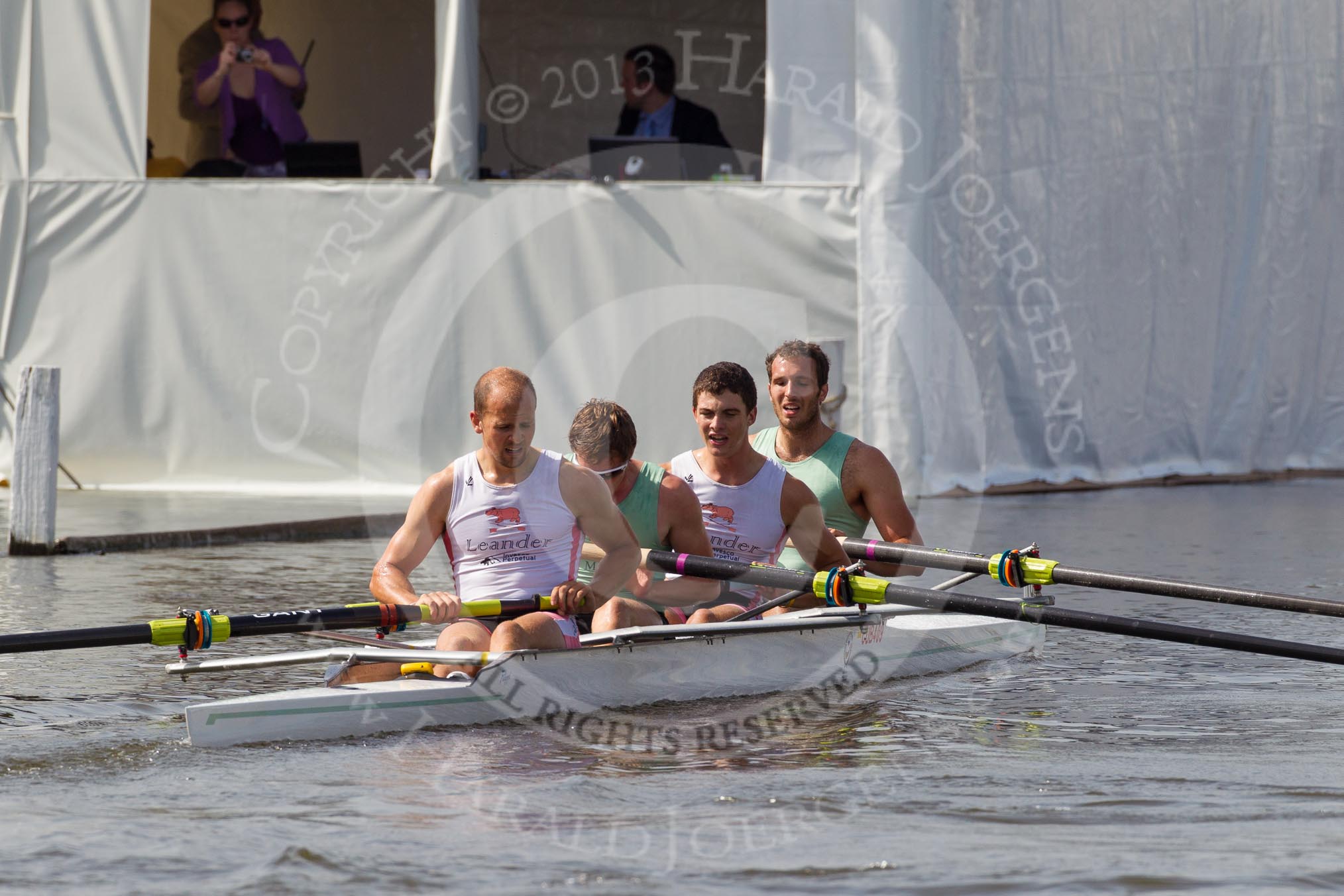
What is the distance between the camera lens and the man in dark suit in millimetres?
13766

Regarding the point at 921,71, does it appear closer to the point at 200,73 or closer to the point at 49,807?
the point at 200,73

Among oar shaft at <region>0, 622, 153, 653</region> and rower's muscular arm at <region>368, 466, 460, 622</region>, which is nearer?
oar shaft at <region>0, 622, 153, 653</region>

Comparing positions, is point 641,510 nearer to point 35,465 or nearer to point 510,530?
point 510,530

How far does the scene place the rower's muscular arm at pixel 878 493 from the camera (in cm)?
729

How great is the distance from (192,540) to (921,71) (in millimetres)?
5883

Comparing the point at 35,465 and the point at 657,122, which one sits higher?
the point at 657,122

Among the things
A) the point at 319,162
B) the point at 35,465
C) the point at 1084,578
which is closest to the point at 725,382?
the point at 1084,578

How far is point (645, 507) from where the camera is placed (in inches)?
271

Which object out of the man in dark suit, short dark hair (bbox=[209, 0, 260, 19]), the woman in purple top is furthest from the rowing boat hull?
short dark hair (bbox=[209, 0, 260, 19])

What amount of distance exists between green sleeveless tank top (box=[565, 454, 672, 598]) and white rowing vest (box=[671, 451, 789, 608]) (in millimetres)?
154

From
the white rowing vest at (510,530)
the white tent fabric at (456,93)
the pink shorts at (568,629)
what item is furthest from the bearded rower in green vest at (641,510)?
the white tent fabric at (456,93)

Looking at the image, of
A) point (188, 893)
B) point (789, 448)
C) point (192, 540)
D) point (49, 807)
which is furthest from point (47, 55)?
point (188, 893)

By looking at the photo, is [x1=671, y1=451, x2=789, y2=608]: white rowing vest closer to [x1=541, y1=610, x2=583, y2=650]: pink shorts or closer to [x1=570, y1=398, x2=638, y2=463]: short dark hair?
[x1=570, y1=398, x2=638, y2=463]: short dark hair

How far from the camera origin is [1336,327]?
51.2 ft
